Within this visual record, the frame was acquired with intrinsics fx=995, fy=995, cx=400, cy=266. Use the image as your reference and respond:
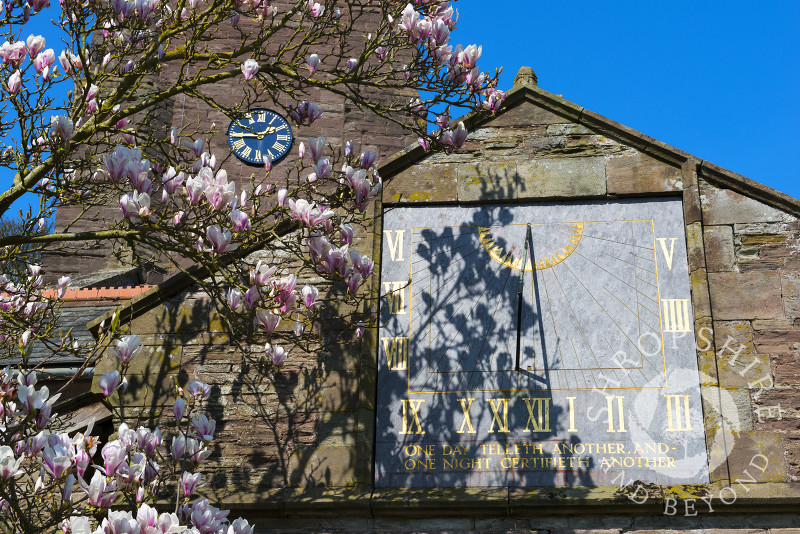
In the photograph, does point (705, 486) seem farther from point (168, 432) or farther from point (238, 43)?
point (238, 43)

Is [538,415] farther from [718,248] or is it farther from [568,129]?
[568,129]

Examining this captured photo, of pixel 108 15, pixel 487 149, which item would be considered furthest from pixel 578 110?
pixel 108 15

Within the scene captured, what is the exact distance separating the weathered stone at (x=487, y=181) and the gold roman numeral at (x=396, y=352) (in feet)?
4.53

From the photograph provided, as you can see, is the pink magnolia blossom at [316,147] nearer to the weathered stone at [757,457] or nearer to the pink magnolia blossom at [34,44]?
the pink magnolia blossom at [34,44]

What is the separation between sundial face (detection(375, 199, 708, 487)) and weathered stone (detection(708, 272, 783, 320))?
8.7 inches

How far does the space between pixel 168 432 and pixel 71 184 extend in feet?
7.25

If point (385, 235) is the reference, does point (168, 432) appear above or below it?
below

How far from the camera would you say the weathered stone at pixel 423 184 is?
8.48m

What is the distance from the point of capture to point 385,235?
8383 millimetres

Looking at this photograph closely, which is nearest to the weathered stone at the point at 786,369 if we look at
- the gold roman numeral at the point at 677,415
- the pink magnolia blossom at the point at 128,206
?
the gold roman numeral at the point at 677,415

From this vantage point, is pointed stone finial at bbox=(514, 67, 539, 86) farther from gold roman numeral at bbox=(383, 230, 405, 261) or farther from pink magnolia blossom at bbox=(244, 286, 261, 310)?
pink magnolia blossom at bbox=(244, 286, 261, 310)

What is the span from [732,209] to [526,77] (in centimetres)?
214

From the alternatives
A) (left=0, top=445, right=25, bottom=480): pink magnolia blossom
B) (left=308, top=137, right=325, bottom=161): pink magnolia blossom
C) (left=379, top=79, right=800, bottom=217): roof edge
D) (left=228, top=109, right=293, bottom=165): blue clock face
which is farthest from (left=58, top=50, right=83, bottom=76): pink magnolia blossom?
(left=228, top=109, right=293, bottom=165): blue clock face

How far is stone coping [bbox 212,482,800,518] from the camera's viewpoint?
6.87 meters
